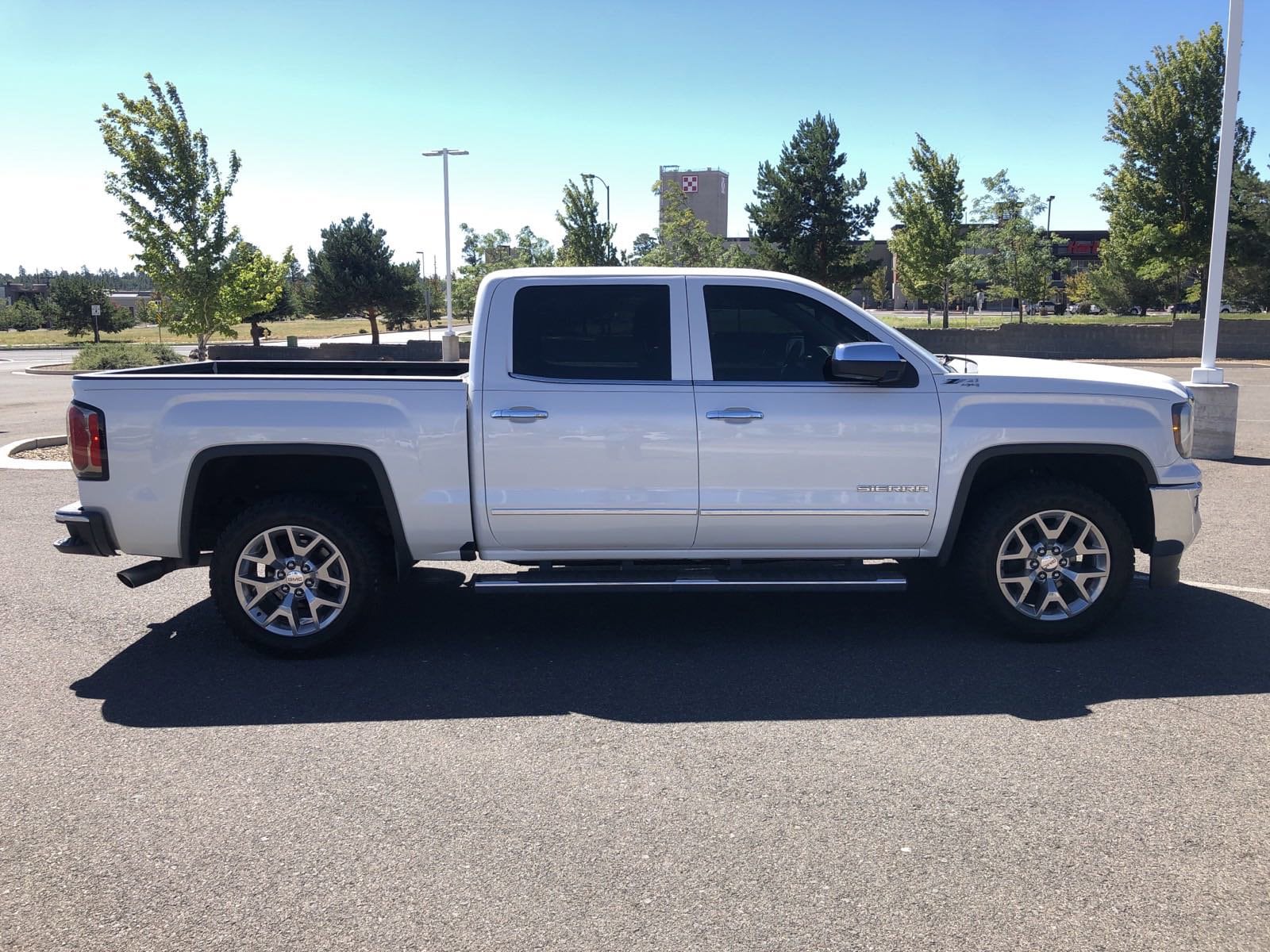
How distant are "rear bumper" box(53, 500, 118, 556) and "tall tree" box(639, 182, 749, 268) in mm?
33178

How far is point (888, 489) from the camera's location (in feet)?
18.0

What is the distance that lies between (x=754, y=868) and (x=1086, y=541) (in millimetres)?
3200

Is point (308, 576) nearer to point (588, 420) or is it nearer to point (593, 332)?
point (588, 420)

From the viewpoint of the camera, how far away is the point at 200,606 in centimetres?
651

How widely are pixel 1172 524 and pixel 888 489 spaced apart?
158 centimetres

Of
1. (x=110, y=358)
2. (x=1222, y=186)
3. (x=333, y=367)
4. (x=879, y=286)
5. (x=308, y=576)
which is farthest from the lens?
(x=879, y=286)

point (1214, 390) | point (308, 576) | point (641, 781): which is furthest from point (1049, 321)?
point (641, 781)

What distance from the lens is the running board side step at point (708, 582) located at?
5395 mm

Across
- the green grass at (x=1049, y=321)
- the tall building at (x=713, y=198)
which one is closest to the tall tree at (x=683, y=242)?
the green grass at (x=1049, y=321)

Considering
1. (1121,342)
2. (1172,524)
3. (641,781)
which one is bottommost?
(641,781)

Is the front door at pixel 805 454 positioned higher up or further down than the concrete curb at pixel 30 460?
higher up

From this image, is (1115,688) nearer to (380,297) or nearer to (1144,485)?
(1144,485)

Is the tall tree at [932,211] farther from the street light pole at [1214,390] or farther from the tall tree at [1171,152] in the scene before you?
the street light pole at [1214,390]

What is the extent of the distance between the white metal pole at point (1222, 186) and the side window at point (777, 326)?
271 inches
